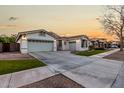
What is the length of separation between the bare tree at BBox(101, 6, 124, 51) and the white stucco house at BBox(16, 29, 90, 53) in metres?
5.55

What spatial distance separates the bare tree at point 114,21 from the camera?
3875 cm

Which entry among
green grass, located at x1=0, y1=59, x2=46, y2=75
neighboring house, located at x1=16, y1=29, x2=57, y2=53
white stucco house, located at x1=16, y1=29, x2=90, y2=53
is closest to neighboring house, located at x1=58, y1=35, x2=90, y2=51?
white stucco house, located at x1=16, y1=29, x2=90, y2=53

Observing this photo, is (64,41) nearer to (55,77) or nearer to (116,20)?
(116,20)

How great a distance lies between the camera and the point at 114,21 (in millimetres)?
40188

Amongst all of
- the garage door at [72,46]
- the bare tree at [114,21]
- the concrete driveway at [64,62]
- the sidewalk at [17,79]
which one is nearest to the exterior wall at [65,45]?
the garage door at [72,46]

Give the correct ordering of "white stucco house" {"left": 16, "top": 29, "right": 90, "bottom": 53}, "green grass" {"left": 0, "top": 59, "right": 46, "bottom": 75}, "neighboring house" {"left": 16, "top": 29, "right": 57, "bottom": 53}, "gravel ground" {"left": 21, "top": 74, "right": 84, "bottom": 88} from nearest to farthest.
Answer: "gravel ground" {"left": 21, "top": 74, "right": 84, "bottom": 88}, "green grass" {"left": 0, "top": 59, "right": 46, "bottom": 75}, "neighboring house" {"left": 16, "top": 29, "right": 57, "bottom": 53}, "white stucco house" {"left": 16, "top": 29, "right": 90, "bottom": 53}

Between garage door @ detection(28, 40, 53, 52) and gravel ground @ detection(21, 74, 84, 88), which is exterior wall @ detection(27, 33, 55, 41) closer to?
garage door @ detection(28, 40, 53, 52)

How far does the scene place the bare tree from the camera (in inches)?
1526

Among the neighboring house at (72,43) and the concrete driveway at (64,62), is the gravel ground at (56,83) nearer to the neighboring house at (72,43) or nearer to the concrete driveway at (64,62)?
the concrete driveway at (64,62)

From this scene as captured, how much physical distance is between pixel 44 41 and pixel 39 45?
1.60m

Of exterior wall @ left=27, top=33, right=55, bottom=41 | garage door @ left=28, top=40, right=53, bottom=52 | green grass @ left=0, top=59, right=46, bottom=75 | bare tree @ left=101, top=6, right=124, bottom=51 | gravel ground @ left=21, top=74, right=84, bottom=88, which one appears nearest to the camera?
gravel ground @ left=21, top=74, right=84, bottom=88

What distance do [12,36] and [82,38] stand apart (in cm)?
1847

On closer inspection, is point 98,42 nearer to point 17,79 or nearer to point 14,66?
point 14,66
